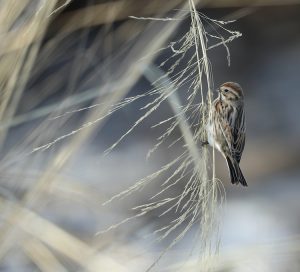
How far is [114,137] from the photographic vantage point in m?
3.62

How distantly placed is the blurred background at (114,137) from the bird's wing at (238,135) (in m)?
0.23

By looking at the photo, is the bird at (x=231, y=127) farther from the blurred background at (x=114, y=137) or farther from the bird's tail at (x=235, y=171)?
the blurred background at (x=114, y=137)

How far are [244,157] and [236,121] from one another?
5.43 feet

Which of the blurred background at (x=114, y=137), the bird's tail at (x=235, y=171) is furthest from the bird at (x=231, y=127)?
the blurred background at (x=114, y=137)

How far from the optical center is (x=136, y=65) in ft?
5.30

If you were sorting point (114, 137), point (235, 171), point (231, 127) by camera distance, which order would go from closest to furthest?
1. point (235, 171)
2. point (231, 127)
3. point (114, 137)

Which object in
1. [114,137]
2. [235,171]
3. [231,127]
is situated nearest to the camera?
[235,171]

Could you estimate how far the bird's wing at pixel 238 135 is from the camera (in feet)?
6.19

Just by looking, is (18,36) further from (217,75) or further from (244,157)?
(217,75)

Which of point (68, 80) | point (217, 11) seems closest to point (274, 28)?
point (217, 11)

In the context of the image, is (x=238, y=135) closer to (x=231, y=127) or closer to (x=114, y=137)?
(x=231, y=127)

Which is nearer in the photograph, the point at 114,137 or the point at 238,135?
the point at 238,135

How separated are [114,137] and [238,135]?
69.7 inches

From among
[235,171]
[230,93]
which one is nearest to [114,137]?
[230,93]
